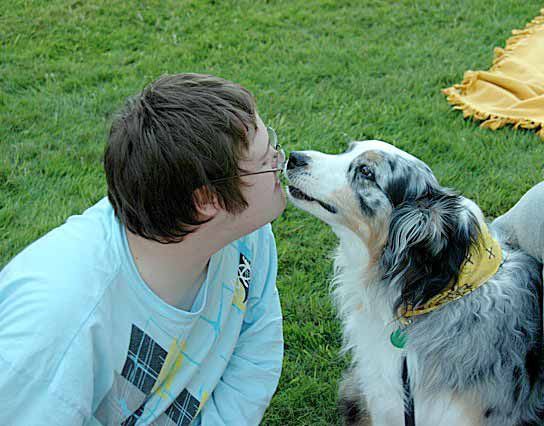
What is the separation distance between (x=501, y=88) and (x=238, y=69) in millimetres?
2205

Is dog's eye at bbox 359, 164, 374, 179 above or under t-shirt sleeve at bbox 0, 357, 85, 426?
above

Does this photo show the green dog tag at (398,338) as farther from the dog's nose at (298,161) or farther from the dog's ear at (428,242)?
the dog's nose at (298,161)

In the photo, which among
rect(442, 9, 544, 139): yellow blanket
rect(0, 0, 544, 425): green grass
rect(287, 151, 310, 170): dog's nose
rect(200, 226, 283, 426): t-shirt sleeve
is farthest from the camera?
rect(442, 9, 544, 139): yellow blanket

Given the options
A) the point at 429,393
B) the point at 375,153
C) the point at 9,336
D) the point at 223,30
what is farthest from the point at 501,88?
the point at 9,336

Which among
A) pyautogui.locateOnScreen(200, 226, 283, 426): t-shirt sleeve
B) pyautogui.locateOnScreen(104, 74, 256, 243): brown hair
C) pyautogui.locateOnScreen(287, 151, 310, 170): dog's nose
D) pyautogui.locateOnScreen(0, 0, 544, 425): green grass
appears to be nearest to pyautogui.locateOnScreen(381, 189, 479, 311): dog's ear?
pyautogui.locateOnScreen(287, 151, 310, 170): dog's nose

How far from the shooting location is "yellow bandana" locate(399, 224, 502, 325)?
236 cm

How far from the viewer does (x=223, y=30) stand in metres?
6.19

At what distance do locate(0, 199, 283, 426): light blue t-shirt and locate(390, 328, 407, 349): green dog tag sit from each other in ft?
1.59

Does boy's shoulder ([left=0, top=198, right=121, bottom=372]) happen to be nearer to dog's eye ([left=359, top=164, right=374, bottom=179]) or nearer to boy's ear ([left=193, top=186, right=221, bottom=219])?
boy's ear ([left=193, top=186, right=221, bottom=219])

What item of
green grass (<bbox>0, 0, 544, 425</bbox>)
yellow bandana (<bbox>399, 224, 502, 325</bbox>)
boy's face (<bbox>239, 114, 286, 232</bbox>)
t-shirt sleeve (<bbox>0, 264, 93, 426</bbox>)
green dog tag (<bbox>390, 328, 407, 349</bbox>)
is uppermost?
boy's face (<bbox>239, 114, 286, 232</bbox>)

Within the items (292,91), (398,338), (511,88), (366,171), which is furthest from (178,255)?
(511,88)

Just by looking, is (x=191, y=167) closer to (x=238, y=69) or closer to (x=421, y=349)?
(x=421, y=349)

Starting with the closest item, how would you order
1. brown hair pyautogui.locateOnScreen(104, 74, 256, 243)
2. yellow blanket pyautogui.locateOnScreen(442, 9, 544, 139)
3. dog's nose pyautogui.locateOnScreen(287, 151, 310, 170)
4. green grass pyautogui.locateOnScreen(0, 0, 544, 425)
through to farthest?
brown hair pyautogui.locateOnScreen(104, 74, 256, 243)
dog's nose pyautogui.locateOnScreen(287, 151, 310, 170)
green grass pyautogui.locateOnScreen(0, 0, 544, 425)
yellow blanket pyautogui.locateOnScreen(442, 9, 544, 139)

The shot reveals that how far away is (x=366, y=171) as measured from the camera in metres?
2.57
